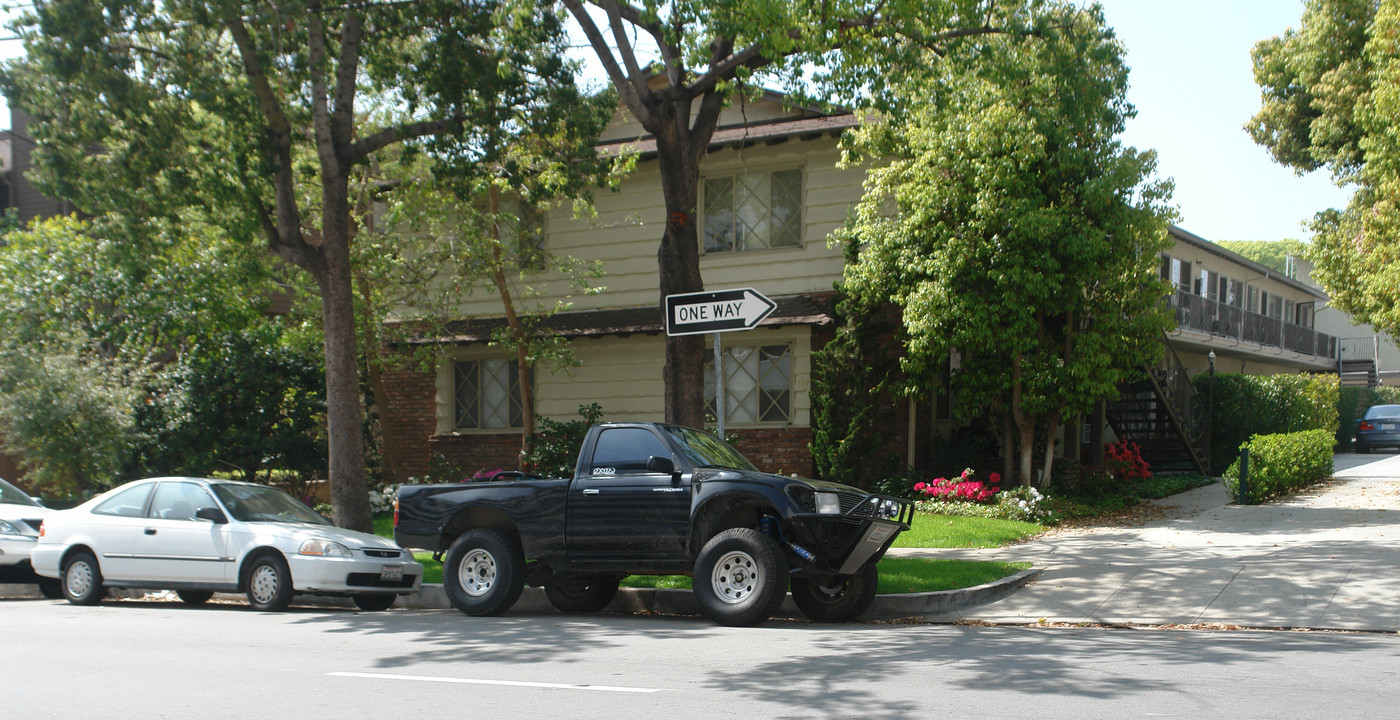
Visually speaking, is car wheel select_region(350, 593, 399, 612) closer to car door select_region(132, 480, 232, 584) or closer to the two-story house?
car door select_region(132, 480, 232, 584)

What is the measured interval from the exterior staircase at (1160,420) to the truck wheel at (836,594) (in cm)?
1531

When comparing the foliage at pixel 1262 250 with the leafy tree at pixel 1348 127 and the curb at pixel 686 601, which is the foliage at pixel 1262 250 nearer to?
the leafy tree at pixel 1348 127

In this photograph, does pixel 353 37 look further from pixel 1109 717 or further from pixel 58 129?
pixel 1109 717

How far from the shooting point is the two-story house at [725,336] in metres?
18.6

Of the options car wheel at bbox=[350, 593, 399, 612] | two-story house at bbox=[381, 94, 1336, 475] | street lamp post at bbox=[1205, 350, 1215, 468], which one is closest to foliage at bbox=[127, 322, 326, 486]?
two-story house at bbox=[381, 94, 1336, 475]

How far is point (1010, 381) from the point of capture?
16891 millimetres

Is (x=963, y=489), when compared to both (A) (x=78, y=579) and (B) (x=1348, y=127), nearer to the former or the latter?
(B) (x=1348, y=127)

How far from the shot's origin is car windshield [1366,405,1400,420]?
30522 millimetres

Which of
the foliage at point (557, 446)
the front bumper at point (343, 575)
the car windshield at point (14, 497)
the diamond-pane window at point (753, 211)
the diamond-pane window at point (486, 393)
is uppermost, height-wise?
the diamond-pane window at point (753, 211)

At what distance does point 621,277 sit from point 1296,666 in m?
14.9

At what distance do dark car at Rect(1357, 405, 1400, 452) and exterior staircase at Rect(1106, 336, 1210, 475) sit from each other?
9828mm

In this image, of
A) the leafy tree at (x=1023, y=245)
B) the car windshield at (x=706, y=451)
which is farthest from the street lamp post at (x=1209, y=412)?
the car windshield at (x=706, y=451)

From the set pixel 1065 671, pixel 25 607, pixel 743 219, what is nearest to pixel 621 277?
pixel 743 219

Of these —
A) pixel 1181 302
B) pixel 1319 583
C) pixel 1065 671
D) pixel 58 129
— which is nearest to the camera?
pixel 1065 671
